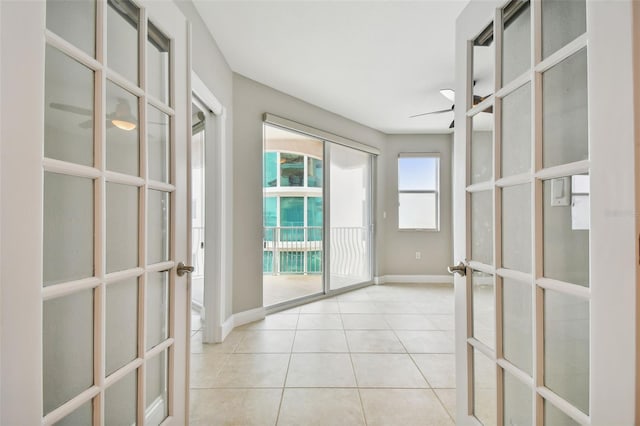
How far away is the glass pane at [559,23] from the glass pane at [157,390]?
184 cm

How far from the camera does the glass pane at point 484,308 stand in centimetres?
111

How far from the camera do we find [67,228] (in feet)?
2.77

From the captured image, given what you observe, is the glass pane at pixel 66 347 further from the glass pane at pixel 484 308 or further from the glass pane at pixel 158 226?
the glass pane at pixel 484 308

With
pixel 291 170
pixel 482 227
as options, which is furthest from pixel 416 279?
pixel 482 227

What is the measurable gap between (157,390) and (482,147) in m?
1.74

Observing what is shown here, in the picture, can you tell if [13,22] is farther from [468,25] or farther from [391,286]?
[391,286]

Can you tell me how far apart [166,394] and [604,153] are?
173 cm

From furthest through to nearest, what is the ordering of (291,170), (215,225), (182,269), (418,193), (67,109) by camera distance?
(418,193) → (291,170) → (215,225) → (182,269) → (67,109)

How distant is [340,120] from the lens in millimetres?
4156

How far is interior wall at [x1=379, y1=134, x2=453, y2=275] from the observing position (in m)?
4.95

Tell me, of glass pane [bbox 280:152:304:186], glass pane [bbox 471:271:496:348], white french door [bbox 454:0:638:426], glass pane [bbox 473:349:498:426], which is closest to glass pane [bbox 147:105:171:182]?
white french door [bbox 454:0:638:426]

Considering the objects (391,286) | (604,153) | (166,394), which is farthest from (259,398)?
(391,286)

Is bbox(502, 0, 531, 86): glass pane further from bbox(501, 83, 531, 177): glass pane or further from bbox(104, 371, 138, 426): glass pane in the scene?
bbox(104, 371, 138, 426): glass pane

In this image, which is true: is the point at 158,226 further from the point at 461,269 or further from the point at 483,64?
the point at 483,64
